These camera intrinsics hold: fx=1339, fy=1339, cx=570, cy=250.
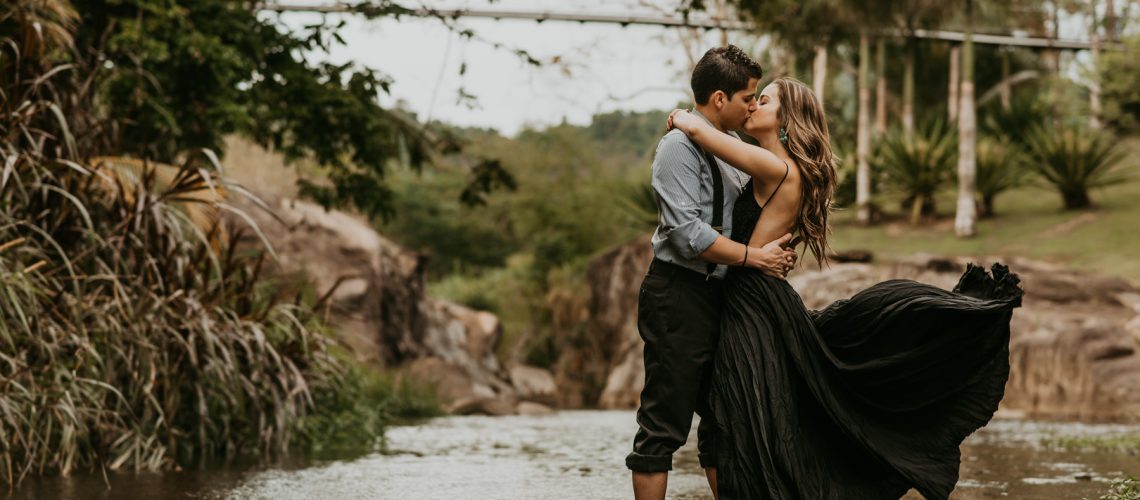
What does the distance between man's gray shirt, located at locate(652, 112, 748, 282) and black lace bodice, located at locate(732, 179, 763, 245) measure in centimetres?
5

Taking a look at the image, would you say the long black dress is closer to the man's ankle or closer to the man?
the man

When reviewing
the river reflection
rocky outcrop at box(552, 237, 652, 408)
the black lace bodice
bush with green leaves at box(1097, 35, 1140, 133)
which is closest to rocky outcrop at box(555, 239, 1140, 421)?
rocky outcrop at box(552, 237, 652, 408)

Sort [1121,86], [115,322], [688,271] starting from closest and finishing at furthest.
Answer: [688,271] → [115,322] → [1121,86]

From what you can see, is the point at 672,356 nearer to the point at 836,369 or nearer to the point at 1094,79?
the point at 836,369

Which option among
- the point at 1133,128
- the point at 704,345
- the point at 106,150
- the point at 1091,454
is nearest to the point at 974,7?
the point at 1133,128

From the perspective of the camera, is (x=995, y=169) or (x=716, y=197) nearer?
(x=716, y=197)

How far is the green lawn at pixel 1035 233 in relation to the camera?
21906mm

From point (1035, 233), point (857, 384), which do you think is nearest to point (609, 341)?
point (1035, 233)

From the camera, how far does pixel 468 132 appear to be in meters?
52.4

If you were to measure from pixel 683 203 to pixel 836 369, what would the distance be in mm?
733

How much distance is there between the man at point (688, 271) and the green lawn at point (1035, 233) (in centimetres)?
1679

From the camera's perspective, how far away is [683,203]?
4.32 m

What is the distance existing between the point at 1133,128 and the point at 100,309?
2670 cm

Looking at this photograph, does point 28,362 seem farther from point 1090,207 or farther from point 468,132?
point 468,132
